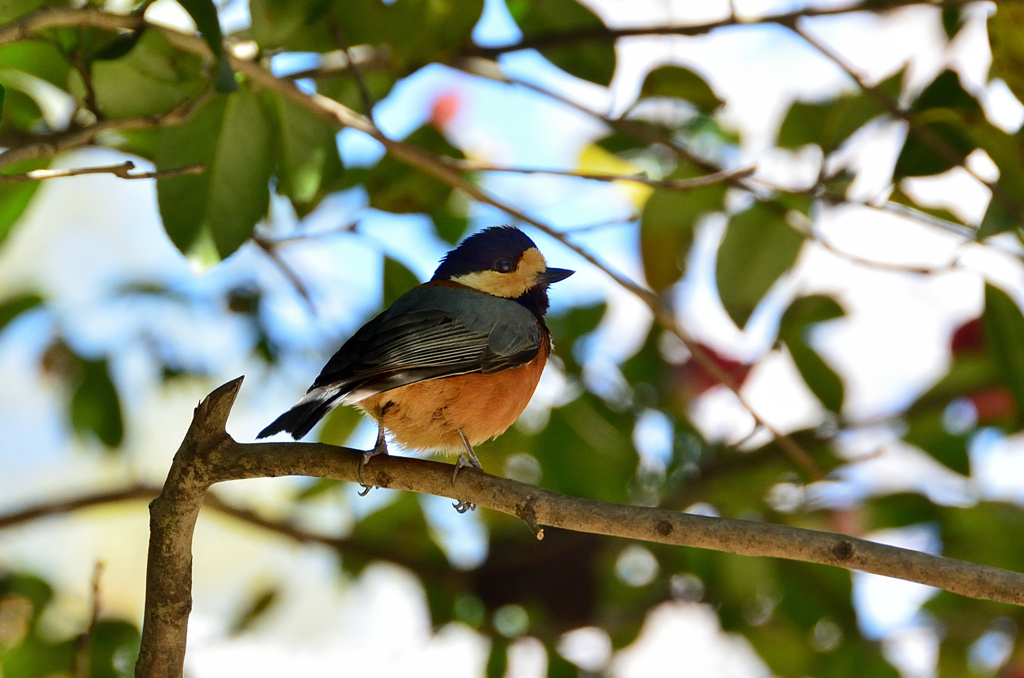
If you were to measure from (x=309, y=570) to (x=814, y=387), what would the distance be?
121 inches

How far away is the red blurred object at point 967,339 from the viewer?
4.15 metres

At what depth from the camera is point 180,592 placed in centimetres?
185

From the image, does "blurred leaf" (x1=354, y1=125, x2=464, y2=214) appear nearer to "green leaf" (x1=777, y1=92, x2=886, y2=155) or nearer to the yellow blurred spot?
the yellow blurred spot

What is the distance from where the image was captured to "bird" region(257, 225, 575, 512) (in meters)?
2.24

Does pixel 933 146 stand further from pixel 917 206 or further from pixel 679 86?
pixel 679 86

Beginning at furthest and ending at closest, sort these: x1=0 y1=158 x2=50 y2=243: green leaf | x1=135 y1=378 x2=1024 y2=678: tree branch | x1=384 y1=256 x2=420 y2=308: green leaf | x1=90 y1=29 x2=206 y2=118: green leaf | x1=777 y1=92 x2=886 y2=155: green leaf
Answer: x1=777 y1=92 x2=886 y2=155: green leaf → x1=384 y1=256 x2=420 y2=308: green leaf → x1=0 y1=158 x2=50 y2=243: green leaf → x1=90 y1=29 x2=206 y2=118: green leaf → x1=135 y1=378 x2=1024 y2=678: tree branch

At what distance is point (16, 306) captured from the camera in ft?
12.3

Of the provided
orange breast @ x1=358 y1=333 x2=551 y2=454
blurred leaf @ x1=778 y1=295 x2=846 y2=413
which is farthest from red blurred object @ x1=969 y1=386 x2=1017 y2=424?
orange breast @ x1=358 y1=333 x2=551 y2=454

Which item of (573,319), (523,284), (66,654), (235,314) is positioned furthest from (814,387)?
(66,654)

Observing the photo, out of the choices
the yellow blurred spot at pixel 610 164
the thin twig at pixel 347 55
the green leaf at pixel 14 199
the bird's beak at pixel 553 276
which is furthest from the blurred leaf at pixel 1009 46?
the green leaf at pixel 14 199

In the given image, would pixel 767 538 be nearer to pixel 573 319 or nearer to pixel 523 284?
pixel 523 284

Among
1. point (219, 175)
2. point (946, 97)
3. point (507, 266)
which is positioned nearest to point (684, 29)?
point (946, 97)

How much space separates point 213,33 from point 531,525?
1.19 metres

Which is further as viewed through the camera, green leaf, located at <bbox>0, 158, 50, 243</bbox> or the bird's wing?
Result: green leaf, located at <bbox>0, 158, 50, 243</bbox>
